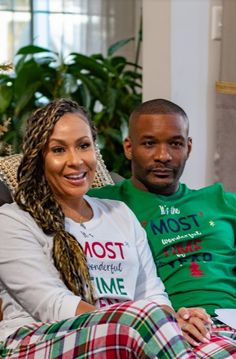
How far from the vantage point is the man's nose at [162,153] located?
2299 millimetres

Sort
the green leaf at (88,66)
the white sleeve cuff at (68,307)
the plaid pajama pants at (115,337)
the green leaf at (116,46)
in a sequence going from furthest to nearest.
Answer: the green leaf at (116,46), the green leaf at (88,66), the white sleeve cuff at (68,307), the plaid pajama pants at (115,337)

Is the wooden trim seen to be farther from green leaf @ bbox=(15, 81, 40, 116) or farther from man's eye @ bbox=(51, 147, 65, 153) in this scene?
man's eye @ bbox=(51, 147, 65, 153)

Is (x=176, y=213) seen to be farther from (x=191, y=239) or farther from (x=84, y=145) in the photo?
(x=84, y=145)

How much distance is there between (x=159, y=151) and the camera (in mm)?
2312

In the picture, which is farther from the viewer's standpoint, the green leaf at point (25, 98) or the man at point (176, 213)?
the green leaf at point (25, 98)

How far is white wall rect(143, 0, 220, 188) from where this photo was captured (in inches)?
125

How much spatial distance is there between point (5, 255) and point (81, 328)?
28 centimetres

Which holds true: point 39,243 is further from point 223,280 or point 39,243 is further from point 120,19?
point 120,19

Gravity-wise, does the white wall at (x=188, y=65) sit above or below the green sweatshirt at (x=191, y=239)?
above

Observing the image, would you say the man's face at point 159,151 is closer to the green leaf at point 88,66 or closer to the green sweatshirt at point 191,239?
the green sweatshirt at point 191,239

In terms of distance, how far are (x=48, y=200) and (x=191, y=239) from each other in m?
0.44

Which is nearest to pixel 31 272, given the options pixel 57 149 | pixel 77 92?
pixel 57 149

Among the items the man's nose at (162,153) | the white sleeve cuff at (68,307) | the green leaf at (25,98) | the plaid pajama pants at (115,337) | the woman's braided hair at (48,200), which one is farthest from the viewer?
the green leaf at (25,98)

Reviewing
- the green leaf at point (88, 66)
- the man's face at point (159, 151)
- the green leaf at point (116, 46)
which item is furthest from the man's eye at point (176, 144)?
the green leaf at point (116, 46)
